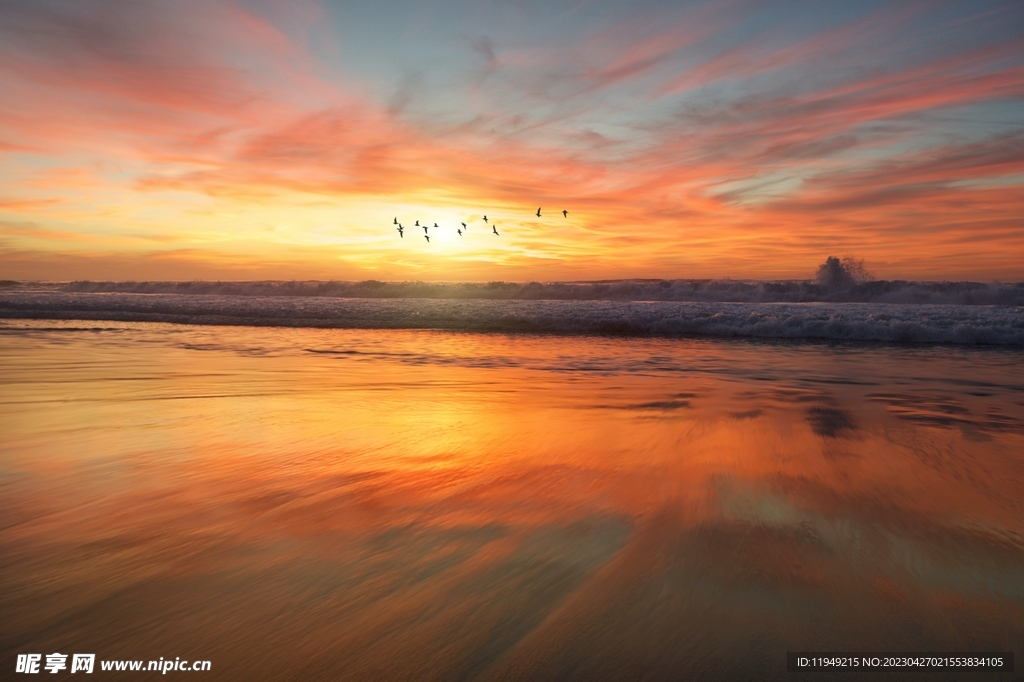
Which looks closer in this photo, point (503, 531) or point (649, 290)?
point (503, 531)

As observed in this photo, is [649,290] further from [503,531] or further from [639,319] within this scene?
[503,531]

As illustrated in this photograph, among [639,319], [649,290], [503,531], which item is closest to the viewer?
[503,531]

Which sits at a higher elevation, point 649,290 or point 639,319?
point 649,290

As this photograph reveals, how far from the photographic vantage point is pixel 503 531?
2.73m

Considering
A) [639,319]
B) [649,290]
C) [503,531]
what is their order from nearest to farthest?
[503,531], [639,319], [649,290]

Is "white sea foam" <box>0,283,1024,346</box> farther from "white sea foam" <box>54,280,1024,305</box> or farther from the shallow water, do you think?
"white sea foam" <box>54,280,1024,305</box>

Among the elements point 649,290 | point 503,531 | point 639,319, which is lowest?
point 503,531

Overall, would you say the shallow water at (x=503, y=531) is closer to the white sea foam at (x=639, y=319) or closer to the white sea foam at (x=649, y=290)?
the white sea foam at (x=639, y=319)

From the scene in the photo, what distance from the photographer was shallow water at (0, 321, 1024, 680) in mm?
1894

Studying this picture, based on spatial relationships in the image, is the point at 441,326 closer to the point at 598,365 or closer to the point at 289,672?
the point at 598,365

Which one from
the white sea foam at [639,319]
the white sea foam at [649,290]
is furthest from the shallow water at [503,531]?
the white sea foam at [649,290]

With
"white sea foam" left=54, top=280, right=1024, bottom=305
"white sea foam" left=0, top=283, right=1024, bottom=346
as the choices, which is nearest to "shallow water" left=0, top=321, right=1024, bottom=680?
"white sea foam" left=0, top=283, right=1024, bottom=346

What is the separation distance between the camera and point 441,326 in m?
16.7

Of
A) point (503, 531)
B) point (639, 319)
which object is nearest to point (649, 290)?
point (639, 319)
